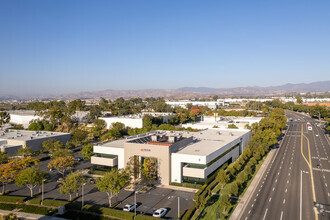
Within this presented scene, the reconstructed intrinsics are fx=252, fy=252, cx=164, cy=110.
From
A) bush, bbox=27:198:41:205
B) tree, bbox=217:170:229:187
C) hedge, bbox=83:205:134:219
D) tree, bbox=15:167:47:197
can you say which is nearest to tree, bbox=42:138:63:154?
tree, bbox=15:167:47:197

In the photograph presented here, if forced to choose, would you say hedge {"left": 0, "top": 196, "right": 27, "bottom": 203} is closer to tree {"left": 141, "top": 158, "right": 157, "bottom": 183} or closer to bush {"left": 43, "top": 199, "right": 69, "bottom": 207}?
bush {"left": 43, "top": 199, "right": 69, "bottom": 207}

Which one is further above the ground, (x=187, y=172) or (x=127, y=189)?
(x=187, y=172)

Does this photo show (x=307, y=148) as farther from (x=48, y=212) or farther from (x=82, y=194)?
(x=48, y=212)

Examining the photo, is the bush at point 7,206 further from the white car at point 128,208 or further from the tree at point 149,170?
the tree at point 149,170

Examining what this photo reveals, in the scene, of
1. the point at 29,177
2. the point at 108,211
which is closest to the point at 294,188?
the point at 108,211

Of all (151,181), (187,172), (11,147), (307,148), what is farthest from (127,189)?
(307,148)

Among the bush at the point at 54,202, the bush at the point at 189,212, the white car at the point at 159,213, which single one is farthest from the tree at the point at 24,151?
the bush at the point at 189,212
